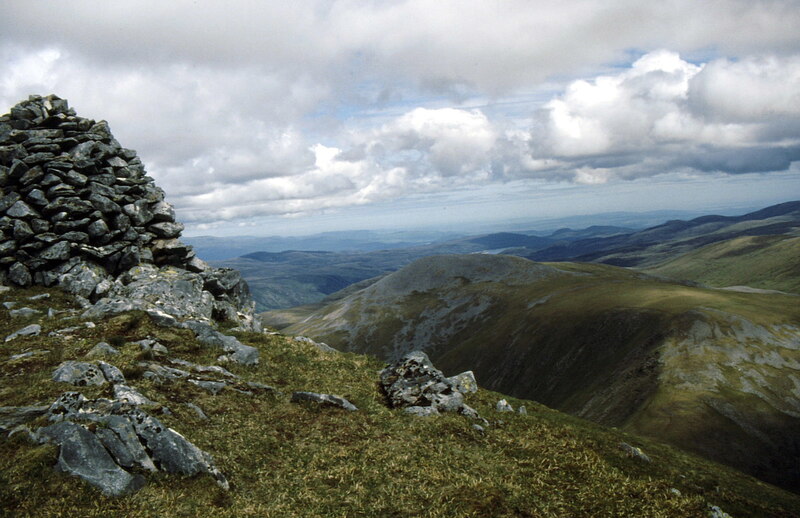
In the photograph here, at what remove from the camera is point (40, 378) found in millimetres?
20969

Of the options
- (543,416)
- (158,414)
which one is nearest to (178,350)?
(158,414)

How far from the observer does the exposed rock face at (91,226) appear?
35875 millimetres

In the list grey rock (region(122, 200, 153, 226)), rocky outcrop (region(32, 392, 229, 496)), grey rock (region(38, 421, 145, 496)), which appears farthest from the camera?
grey rock (region(122, 200, 153, 226))

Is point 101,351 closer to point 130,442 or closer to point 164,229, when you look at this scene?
point 130,442

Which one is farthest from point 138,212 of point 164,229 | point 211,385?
point 211,385

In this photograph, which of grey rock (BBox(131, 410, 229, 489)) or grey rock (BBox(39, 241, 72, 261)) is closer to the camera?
grey rock (BBox(131, 410, 229, 489))

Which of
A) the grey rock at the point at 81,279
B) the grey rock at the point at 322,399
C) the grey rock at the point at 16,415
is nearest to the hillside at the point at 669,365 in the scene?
the grey rock at the point at 322,399

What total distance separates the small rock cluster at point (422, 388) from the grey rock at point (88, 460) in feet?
50.0

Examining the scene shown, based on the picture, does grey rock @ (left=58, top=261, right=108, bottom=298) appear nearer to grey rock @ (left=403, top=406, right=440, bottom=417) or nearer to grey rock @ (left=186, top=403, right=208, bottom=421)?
grey rock @ (left=186, top=403, right=208, bottom=421)

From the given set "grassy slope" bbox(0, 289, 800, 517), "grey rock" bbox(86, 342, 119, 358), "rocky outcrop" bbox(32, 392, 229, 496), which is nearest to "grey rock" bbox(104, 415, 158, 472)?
"rocky outcrop" bbox(32, 392, 229, 496)

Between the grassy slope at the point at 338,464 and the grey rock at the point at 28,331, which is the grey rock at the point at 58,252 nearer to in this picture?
the grassy slope at the point at 338,464

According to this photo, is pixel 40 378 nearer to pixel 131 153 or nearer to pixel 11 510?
pixel 11 510

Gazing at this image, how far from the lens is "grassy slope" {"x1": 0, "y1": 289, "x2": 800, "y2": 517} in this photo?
1408cm

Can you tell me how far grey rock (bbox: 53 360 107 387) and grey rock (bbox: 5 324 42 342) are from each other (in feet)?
28.2
